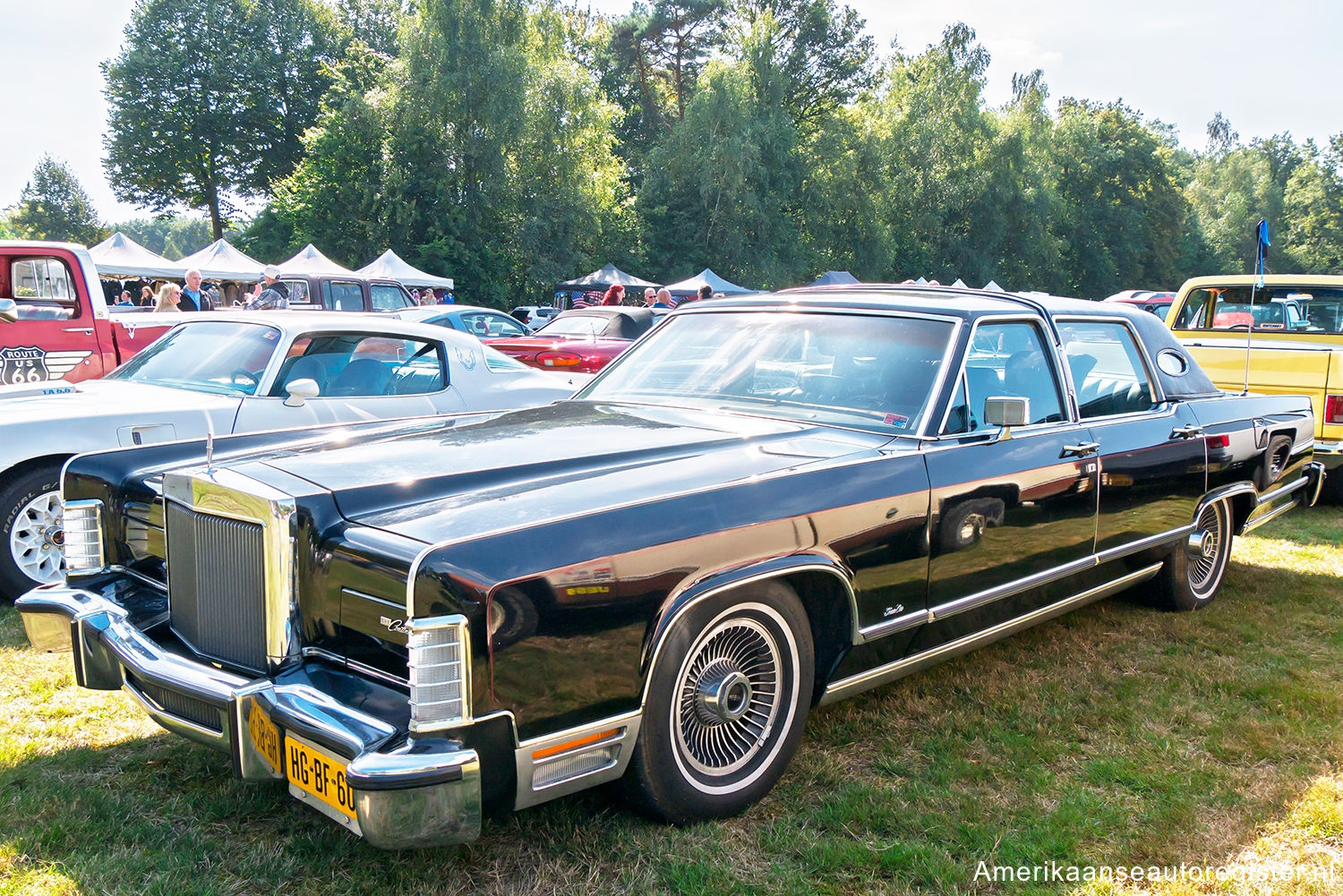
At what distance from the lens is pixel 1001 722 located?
375 cm

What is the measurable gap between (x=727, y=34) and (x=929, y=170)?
10828 millimetres

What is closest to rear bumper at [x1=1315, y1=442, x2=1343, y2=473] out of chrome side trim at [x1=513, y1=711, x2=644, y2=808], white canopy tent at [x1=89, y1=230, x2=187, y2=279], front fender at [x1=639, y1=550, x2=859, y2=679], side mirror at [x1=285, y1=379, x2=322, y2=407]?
front fender at [x1=639, y1=550, x2=859, y2=679]

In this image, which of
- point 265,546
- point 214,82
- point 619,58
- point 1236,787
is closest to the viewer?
point 265,546

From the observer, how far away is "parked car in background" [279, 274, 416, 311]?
1552 cm

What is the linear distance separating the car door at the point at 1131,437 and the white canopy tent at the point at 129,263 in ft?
76.1

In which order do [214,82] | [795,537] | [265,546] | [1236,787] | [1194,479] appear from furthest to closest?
[214,82] < [1194,479] < [1236,787] < [795,537] < [265,546]

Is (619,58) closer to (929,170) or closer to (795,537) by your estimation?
(929,170)

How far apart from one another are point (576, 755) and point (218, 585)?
3.79ft

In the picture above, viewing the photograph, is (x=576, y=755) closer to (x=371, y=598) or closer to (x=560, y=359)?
(x=371, y=598)

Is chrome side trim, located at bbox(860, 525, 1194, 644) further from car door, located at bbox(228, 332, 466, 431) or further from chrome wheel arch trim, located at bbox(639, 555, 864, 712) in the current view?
car door, located at bbox(228, 332, 466, 431)

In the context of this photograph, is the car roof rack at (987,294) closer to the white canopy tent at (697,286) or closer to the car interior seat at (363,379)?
the car interior seat at (363,379)

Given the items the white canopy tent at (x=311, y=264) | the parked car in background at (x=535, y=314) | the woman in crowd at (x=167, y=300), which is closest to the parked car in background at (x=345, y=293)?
the woman in crowd at (x=167, y=300)

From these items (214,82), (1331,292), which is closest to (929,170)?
(214,82)

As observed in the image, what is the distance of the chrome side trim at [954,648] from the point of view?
10.5 ft
